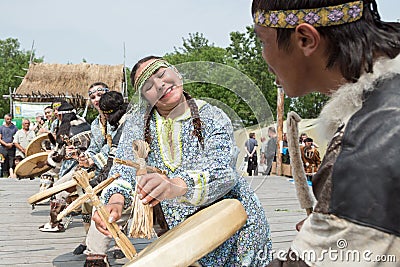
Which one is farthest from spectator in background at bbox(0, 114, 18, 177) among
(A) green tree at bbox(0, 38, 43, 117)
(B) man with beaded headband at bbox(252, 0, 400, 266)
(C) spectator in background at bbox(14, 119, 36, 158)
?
(A) green tree at bbox(0, 38, 43, 117)

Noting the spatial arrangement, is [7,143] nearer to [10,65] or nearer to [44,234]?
[44,234]

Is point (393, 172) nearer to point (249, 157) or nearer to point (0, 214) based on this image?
point (249, 157)

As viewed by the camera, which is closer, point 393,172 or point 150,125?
point 393,172

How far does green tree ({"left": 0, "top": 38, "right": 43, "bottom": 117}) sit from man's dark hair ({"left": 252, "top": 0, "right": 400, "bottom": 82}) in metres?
29.6

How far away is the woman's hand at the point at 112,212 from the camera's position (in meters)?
1.96

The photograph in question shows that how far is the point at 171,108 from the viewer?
6.68ft

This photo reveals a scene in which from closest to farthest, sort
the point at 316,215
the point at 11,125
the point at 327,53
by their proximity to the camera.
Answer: the point at 316,215
the point at 327,53
the point at 11,125

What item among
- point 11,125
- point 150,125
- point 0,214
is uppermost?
point 150,125

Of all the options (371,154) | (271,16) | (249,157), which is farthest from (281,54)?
(249,157)

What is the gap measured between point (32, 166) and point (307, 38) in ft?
17.9

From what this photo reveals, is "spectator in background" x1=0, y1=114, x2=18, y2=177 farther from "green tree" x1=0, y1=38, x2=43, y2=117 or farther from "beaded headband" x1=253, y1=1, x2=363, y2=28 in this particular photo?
"green tree" x1=0, y1=38, x2=43, y2=117

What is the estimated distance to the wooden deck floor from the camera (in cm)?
425

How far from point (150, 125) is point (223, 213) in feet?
1.96

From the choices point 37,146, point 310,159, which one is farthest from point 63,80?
point 310,159
